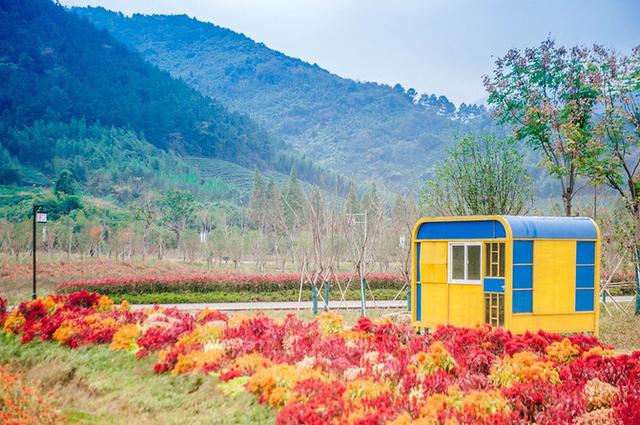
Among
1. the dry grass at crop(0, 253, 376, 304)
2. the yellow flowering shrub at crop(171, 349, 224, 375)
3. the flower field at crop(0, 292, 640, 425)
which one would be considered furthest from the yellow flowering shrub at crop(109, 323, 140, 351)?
the dry grass at crop(0, 253, 376, 304)

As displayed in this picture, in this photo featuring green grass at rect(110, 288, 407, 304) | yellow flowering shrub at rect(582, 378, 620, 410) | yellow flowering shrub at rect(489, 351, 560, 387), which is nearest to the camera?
yellow flowering shrub at rect(582, 378, 620, 410)

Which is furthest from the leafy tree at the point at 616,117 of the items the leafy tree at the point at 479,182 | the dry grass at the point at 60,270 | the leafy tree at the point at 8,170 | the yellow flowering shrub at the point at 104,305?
the leafy tree at the point at 8,170

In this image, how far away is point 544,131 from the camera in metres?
17.9

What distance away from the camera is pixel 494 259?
10.8 m

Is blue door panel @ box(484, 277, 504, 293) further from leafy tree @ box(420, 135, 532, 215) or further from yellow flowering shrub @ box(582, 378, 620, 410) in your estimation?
leafy tree @ box(420, 135, 532, 215)

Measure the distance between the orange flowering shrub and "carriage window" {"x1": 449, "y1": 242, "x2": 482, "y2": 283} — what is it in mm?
6746

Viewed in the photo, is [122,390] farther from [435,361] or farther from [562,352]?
[562,352]

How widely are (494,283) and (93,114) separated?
9568cm

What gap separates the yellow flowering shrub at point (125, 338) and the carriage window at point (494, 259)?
5.59 meters

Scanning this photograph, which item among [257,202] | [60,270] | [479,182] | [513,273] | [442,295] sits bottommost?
[60,270]

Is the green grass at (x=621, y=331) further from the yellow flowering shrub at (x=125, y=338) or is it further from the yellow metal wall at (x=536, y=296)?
the yellow flowering shrub at (x=125, y=338)

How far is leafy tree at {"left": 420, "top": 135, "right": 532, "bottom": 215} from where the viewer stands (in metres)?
18.5

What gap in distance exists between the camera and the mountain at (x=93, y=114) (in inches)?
3009

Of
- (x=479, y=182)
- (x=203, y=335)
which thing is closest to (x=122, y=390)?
(x=203, y=335)
